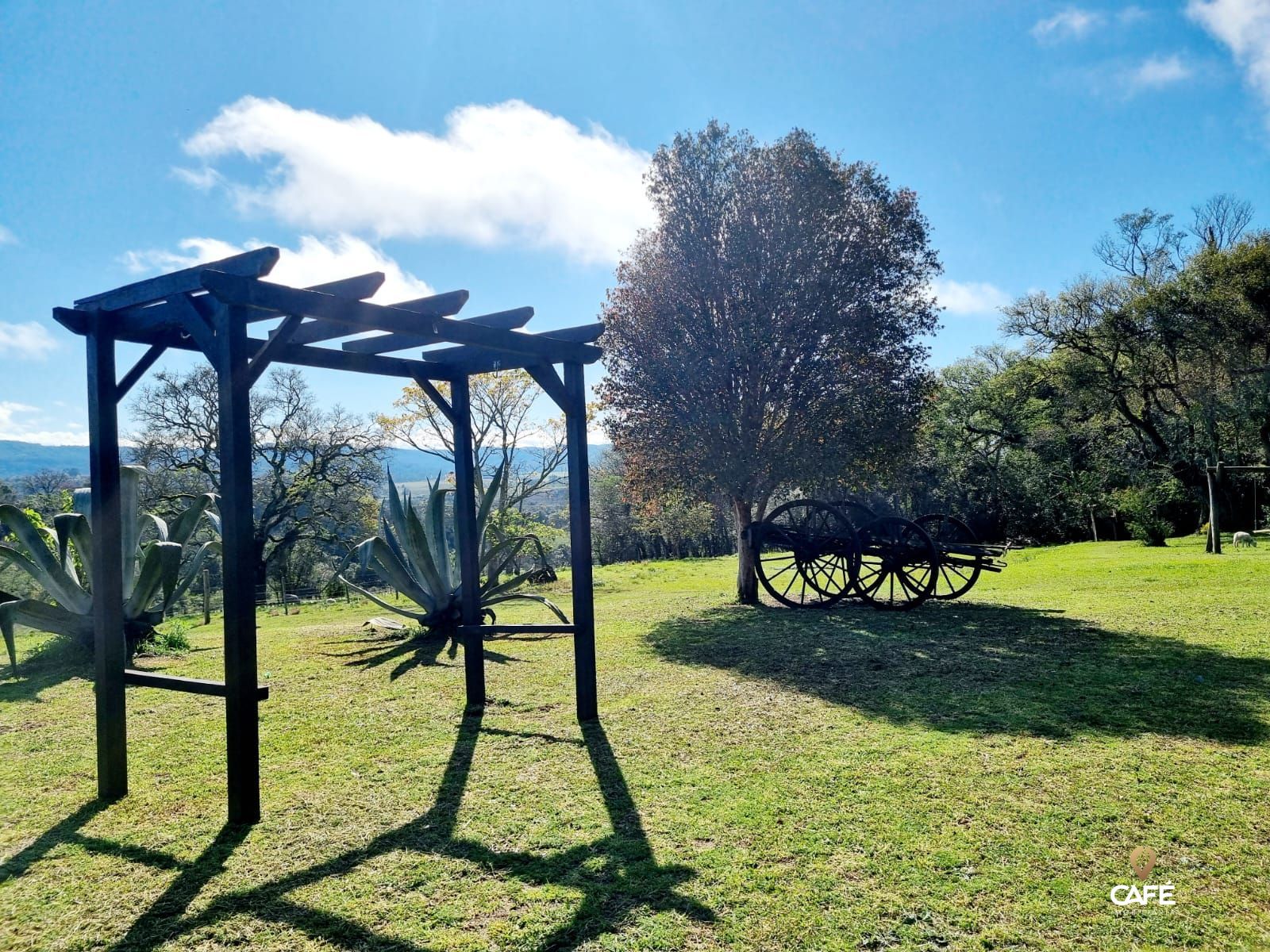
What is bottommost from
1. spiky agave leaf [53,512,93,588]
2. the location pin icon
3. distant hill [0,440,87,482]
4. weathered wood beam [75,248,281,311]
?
the location pin icon

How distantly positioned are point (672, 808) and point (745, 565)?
328 inches

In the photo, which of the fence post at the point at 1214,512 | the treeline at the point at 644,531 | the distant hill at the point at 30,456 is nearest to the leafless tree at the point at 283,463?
the treeline at the point at 644,531

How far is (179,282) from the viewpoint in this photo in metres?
→ 3.56

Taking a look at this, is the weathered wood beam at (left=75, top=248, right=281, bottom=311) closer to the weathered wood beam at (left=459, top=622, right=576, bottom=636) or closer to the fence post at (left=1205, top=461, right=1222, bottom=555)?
the weathered wood beam at (left=459, top=622, right=576, bottom=636)

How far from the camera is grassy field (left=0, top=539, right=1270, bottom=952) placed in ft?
8.73

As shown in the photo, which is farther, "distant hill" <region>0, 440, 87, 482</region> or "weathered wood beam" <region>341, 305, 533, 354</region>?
"distant hill" <region>0, 440, 87, 482</region>

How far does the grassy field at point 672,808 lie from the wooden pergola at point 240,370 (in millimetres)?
453

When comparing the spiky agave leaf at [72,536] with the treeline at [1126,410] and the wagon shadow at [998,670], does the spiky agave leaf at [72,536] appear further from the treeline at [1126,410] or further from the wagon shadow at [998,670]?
the treeline at [1126,410]

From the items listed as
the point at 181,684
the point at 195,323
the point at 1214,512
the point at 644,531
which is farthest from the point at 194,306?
the point at 644,531

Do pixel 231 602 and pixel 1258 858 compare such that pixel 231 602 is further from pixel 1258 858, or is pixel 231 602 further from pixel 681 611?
pixel 681 611

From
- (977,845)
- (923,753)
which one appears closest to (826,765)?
(923,753)

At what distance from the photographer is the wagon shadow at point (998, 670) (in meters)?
4.90

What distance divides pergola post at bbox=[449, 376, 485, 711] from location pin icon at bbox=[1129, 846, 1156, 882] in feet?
12.9

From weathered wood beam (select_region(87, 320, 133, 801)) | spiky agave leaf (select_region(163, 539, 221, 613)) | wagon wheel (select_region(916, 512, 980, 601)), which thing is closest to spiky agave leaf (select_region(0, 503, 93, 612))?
spiky agave leaf (select_region(163, 539, 221, 613))
